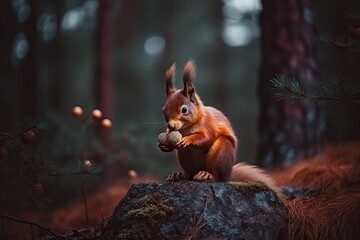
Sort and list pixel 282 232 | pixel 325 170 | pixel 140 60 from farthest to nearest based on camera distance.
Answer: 1. pixel 140 60
2. pixel 325 170
3. pixel 282 232

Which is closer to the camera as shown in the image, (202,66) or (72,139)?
(72,139)

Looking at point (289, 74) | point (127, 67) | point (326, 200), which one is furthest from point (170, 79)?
point (127, 67)

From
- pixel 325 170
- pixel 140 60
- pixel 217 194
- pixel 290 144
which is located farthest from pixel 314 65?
pixel 140 60

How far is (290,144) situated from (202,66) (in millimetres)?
14116

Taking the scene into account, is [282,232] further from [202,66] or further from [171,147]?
[202,66]

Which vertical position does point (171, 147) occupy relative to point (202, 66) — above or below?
below

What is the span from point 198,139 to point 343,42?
1121 millimetres

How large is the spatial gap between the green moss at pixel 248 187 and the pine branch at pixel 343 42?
1041 millimetres

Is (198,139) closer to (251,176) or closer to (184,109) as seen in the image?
(184,109)

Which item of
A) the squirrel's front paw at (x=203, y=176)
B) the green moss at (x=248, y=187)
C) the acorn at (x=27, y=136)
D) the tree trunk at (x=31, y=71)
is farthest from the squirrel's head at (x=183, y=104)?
the tree trunk at (x=31, y=71)

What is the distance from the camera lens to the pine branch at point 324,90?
2.83m

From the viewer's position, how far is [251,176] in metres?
3.26

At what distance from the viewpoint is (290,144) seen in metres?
4.86

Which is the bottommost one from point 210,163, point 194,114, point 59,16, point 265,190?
point 265,190
